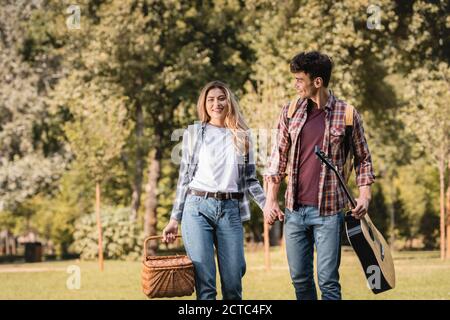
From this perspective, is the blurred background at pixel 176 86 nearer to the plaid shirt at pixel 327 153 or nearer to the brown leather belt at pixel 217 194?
the brown leather belt at pixel 217 194

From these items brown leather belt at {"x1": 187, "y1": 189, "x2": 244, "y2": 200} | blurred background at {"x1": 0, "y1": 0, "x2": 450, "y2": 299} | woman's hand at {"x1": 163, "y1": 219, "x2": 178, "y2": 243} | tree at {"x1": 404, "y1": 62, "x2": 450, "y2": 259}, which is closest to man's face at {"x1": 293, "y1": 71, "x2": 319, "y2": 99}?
brown leather belt at {"x1": 187, "y1": 189, "x2": 244, "y2": 200}

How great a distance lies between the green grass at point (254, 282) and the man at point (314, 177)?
27.7 feet

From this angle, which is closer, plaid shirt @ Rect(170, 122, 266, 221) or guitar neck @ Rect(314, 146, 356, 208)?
guitar neck @ Rect(314, 146, 356, 208)

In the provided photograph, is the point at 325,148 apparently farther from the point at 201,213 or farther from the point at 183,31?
the point at 183,31

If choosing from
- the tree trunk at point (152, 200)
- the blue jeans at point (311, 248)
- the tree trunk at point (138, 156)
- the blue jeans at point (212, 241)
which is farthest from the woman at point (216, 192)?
the tree trunk at point (152, 200)

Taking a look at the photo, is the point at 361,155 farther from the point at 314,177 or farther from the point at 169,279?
the point at 169,279

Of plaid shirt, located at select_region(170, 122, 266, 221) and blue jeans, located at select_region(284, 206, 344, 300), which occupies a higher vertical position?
plaid shirt, located at select_region(170, 122, 266, 221)

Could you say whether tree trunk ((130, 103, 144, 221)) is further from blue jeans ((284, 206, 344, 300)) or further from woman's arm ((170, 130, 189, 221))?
blue jeans ((284, 206, 344, 300))

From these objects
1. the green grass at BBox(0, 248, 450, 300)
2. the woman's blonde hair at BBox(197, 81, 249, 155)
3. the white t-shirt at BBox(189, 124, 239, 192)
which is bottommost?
the green grass at BBox(0, 248, 450, 300)

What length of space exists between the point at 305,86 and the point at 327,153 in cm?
52

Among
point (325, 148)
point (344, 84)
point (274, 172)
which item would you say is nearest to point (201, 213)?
point (274, 172)

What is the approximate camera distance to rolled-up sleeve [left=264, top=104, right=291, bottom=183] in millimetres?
6125

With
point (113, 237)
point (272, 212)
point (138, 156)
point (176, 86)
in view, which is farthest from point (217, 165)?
point (138, 156)

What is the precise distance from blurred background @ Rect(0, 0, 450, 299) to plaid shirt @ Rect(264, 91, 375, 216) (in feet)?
43.0
